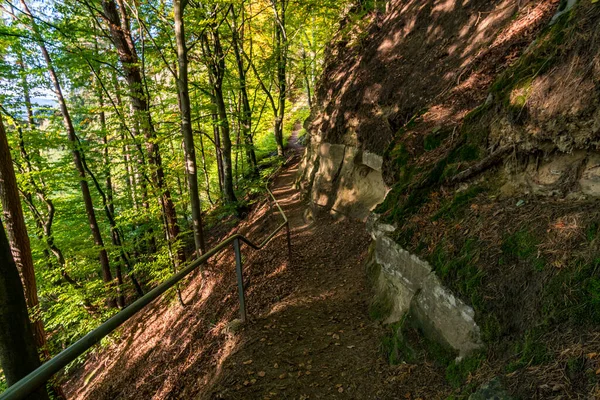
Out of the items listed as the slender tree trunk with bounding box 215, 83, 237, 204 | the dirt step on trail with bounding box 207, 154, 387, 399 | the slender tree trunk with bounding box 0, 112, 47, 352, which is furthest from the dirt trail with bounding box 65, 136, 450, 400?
the slender tree trunk with bounding box 215, 83, 237, 204

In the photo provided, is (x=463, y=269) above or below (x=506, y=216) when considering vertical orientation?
below

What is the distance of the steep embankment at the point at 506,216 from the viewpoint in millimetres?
2117

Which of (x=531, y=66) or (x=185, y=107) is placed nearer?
(x=531, y=66)

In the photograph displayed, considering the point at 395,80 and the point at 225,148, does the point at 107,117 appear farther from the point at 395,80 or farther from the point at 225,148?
the point at 395,80

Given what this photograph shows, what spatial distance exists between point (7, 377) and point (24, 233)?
168 inches

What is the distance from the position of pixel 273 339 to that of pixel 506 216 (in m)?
2.98

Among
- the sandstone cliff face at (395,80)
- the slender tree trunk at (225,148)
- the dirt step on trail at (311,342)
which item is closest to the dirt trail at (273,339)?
the dirt step on trail at (311,342)

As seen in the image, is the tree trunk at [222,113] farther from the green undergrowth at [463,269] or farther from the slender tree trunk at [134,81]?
the green undergrowth at [463,269]

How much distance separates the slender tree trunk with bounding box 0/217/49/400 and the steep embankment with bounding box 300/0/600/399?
385 centimetres

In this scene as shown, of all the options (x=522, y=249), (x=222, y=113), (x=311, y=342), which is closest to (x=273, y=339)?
(x=311, y=342)

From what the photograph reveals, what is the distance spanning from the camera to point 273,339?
403 cm

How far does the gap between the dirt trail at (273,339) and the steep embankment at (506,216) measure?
0.46 m

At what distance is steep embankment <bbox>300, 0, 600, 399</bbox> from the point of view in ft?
6.95

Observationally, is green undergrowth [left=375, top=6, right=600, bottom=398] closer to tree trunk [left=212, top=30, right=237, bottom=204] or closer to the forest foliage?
the forest foliage
